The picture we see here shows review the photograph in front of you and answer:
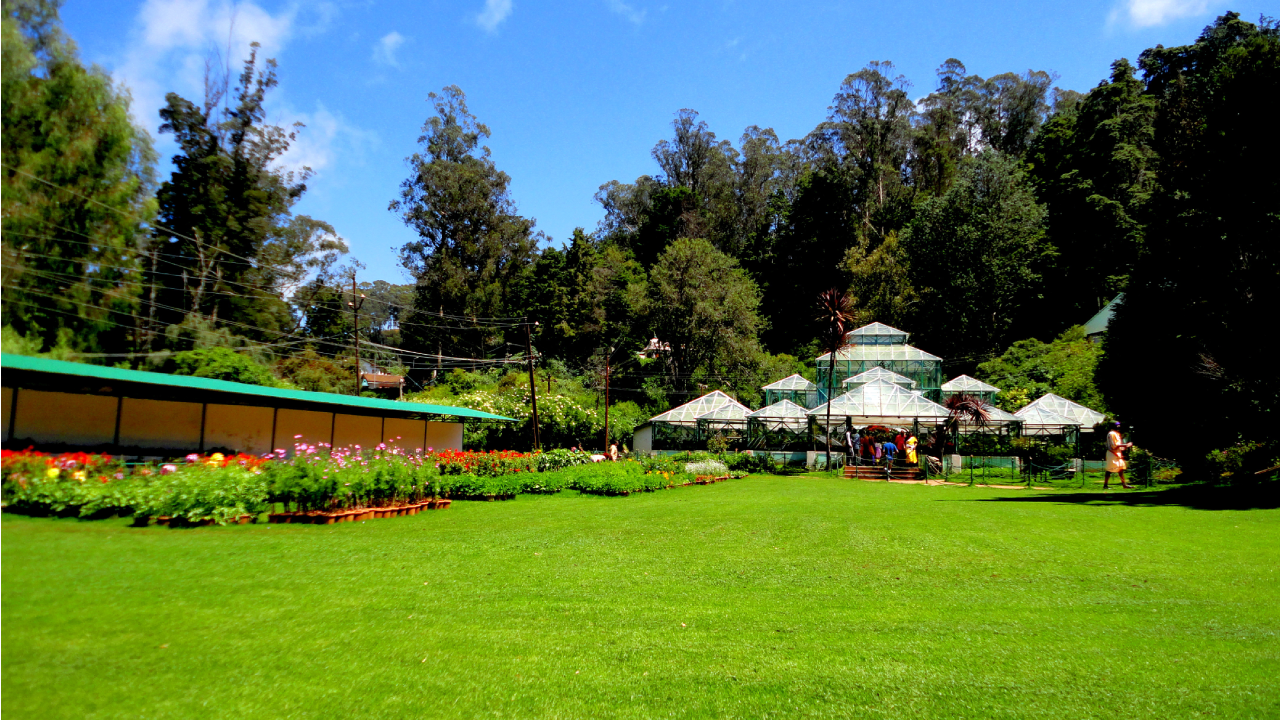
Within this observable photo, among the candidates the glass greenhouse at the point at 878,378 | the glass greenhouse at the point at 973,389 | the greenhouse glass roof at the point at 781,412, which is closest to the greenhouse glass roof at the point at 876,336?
the glass greenhouse at the point at 878,378

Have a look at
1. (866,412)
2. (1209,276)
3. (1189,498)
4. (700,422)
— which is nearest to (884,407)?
(866,412)

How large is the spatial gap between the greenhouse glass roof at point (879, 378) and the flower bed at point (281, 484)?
75.1ft

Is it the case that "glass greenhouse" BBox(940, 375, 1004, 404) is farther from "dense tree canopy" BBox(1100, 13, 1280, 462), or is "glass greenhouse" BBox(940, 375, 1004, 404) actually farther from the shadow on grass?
the shadow on grass

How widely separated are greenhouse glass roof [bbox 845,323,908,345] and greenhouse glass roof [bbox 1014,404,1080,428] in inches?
509

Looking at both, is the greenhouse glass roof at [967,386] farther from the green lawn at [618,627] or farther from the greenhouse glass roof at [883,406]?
the green lawn at [618,627]

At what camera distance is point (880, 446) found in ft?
118

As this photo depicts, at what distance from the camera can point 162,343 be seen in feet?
16.6

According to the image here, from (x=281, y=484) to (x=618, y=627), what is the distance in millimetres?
7014

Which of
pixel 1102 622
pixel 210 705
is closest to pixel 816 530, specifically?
pixel 1102 622

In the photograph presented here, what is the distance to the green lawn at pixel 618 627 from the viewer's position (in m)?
3.63

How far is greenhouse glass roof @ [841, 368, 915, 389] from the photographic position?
4066 cm

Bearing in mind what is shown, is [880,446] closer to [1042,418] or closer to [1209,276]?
[1042,418]

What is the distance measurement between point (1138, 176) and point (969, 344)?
15232 mm

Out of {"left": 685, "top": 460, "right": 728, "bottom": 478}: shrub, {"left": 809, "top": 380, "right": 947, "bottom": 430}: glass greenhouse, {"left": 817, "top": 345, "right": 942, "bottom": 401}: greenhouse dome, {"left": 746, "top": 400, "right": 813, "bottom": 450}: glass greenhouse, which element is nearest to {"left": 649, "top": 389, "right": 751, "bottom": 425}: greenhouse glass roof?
{"left": 746, "top": 400, "right": 813, "bottom": 450}: glass greenhouse
